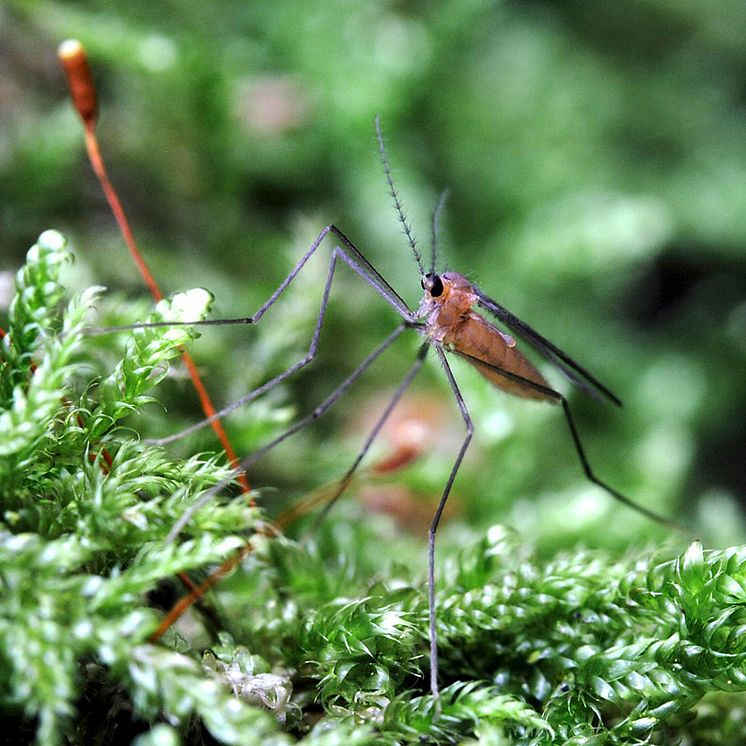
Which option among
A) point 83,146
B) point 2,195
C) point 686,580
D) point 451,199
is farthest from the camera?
point 451,199

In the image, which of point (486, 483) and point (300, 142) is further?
point (300, 142)

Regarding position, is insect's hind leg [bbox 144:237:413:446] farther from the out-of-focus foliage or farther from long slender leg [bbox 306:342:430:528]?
the out-of-focus foliage

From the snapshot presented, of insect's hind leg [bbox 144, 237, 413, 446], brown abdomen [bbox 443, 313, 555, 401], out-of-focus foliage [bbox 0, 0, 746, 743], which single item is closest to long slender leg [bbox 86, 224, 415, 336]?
insect's hind leg [bbox 144, 237, 413, 446]

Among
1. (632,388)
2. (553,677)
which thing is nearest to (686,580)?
(553,677)

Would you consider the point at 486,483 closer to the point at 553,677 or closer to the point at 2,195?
A: the point at 553,677

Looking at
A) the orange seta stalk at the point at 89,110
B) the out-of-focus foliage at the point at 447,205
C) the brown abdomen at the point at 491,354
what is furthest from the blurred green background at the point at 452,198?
the brown abdomen at the point at 491,354

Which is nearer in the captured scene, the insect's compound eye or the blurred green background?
the insect's compound eye

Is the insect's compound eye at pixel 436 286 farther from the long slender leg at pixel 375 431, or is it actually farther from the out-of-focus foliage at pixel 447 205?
the out-of-focus foliage at pixel 447 205
